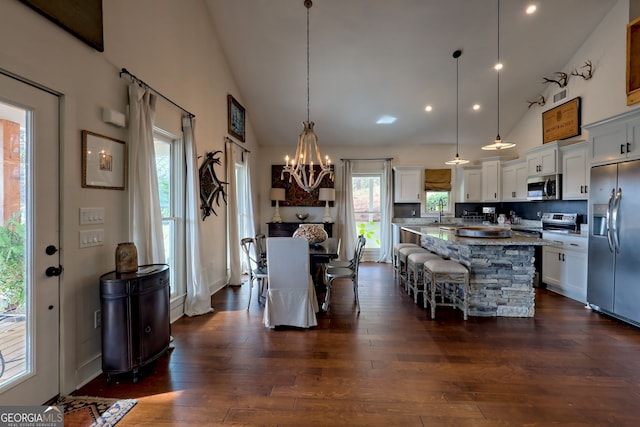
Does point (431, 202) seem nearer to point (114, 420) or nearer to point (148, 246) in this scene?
point (148, 246)

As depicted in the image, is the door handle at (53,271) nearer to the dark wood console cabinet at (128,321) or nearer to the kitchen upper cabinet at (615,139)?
the dark wood console cabinet at (128,321)

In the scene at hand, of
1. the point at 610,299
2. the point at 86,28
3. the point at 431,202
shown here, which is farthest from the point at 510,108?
the point at 86,28

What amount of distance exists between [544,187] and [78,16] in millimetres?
6213

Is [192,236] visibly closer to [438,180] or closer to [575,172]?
[438,180]

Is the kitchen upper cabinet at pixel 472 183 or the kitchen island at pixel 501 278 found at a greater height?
the kitchen upper cabinet at pixel 472 183

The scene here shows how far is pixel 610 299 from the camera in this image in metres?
3.34

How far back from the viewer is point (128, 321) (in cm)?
212

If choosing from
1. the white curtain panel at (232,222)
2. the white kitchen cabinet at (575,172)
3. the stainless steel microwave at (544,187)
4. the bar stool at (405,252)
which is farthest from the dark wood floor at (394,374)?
the stainless steel microwave at (544,187)

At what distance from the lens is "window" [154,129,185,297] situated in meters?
3.36

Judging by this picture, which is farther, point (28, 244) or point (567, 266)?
point (567, 266)

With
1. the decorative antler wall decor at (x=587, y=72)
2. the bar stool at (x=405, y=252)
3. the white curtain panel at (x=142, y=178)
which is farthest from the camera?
the bar stool at (x=405, y=252)

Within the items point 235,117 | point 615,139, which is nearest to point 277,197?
point 235,117

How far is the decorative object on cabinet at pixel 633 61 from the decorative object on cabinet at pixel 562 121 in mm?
1110

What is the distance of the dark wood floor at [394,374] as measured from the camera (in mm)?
1831
